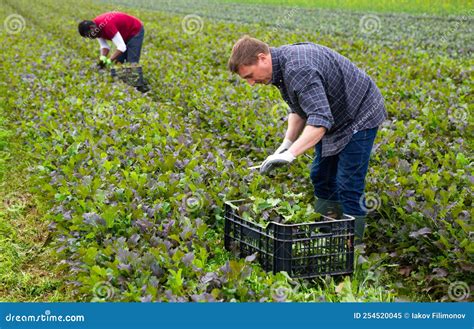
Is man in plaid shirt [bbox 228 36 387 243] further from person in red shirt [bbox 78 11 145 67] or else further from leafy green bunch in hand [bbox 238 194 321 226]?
person in red shirt [bbox 78 11 145 67]

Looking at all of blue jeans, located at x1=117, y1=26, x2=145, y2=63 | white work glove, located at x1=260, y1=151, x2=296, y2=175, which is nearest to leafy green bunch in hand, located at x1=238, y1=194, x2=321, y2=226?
white work glove, located at x1=260, y1=151, x2=296, y2=175

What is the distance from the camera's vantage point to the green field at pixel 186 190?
3.63 m

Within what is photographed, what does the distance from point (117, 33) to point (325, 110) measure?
6.97 meters

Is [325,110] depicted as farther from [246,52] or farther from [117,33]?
[117,33]

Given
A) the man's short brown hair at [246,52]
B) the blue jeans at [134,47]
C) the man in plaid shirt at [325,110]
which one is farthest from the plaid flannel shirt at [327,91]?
the blue jeans at [134,47]

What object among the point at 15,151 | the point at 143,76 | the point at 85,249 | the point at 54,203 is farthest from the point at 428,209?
the point at 143,76

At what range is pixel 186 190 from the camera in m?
4.68

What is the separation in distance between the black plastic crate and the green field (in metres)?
0.09

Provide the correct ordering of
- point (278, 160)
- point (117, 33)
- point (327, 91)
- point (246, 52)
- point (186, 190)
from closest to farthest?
point (246, 52) < point (278, 160) < point (327, 91) < point (186, 190) < point (117, 33)

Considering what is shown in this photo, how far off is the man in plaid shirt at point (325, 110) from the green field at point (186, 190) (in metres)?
0.38

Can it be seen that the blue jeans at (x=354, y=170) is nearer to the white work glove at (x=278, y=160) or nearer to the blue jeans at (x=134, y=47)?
the white work glove at (x=278, y=160)

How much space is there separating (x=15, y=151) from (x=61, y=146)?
1791mm

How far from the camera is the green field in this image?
363cm

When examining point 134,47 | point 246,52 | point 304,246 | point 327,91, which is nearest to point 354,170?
point 327,91
